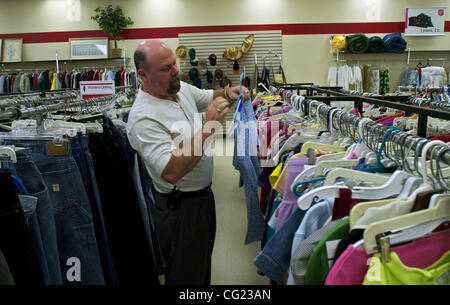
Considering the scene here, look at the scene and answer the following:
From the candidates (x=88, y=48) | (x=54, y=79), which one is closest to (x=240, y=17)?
(x=88, y=48)

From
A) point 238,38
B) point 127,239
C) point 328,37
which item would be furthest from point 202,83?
point 127,239

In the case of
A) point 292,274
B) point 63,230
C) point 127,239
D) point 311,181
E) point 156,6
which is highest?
point 156,6

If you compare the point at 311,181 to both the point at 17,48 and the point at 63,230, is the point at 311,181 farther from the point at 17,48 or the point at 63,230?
the point at 17,48

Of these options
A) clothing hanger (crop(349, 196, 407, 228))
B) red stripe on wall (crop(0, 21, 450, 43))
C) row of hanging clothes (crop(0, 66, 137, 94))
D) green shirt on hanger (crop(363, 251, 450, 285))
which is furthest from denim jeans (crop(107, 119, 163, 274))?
red stripe on wall (crop(0, 21, 450, 43))

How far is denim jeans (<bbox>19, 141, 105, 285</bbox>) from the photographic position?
1755 millimetres

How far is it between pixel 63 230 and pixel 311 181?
1.29 metres

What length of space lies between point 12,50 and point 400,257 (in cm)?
997

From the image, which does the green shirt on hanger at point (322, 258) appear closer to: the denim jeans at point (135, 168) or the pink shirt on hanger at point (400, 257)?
the pink shirt on hanger at point (400, 257)

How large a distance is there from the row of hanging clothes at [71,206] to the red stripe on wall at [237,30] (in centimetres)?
650

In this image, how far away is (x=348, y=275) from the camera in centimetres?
96

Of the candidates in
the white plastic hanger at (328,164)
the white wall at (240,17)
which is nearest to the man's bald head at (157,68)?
the white plastic hanger at (328,164)

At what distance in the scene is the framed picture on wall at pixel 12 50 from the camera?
8.69 m

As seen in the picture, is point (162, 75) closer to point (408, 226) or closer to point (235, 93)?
point (235, 93)
